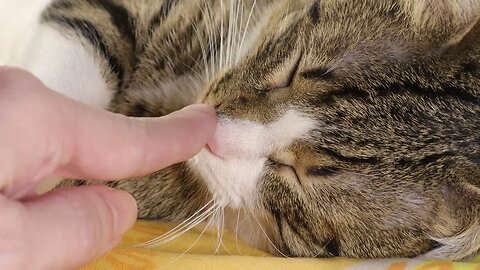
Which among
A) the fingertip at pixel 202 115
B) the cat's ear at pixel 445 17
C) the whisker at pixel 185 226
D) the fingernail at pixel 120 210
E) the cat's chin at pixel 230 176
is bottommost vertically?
the whisker at pixel 185 226

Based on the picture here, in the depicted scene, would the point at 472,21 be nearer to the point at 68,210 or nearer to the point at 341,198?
the point at 341,198

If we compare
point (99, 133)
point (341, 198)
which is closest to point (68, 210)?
point (99, 133)

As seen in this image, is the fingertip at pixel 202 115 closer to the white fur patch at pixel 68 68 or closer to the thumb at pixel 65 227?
the thumb at pixel 65 227

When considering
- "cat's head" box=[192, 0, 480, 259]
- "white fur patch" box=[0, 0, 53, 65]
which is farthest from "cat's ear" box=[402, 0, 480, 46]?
"white fur patch" box=[0, 0, 53, 65]

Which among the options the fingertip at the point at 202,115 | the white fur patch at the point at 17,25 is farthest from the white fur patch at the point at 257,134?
the white fur patch at the point at 17,25

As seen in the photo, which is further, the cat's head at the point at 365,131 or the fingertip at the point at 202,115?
the cat's head at the point at 365,131
